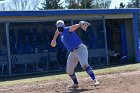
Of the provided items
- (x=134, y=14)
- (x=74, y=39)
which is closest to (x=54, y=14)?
(x=134, y=14)

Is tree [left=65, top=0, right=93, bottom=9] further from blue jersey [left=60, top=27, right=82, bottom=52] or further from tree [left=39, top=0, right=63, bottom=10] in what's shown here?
blue jersey [left=60, top=27, right=82, bottom=52]

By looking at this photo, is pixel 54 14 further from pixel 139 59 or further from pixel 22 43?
pixel 139 59

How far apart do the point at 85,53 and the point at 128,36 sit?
11.8 m

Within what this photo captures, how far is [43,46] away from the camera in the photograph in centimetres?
2028

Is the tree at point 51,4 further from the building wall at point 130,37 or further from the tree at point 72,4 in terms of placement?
the building wall at point 130,37

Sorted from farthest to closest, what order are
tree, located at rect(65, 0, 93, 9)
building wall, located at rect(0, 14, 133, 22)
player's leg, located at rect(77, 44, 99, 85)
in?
tree, located at rect(65, 0, 93, 9) → building wall, located at rect(0, 14, 133, 22) → player's leg, located at rect(77, 44, 99, 85)

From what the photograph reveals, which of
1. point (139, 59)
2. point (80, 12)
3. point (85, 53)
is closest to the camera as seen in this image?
point (85, 53)

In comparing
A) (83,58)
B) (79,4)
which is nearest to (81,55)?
(83,58)

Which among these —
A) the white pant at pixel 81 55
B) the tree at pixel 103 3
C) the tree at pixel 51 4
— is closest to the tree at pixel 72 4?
the tree at pixel 51 4

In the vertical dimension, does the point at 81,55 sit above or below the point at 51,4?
above

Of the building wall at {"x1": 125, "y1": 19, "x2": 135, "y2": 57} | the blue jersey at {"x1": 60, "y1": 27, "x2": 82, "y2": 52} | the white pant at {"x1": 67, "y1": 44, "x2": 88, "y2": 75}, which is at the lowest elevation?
the building wall at {"x1": 125, "y1": 19, "x2": 135, "y2": 57}

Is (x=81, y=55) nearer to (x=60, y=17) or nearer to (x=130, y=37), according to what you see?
(x=60, y=17)

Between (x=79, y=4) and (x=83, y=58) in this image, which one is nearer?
(x=83, y=58)

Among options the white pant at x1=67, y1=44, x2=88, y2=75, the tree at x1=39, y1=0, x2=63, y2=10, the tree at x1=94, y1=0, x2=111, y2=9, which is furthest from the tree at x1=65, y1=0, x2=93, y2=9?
the white pant at x1=67, y1=44, x2=88, y2=75
